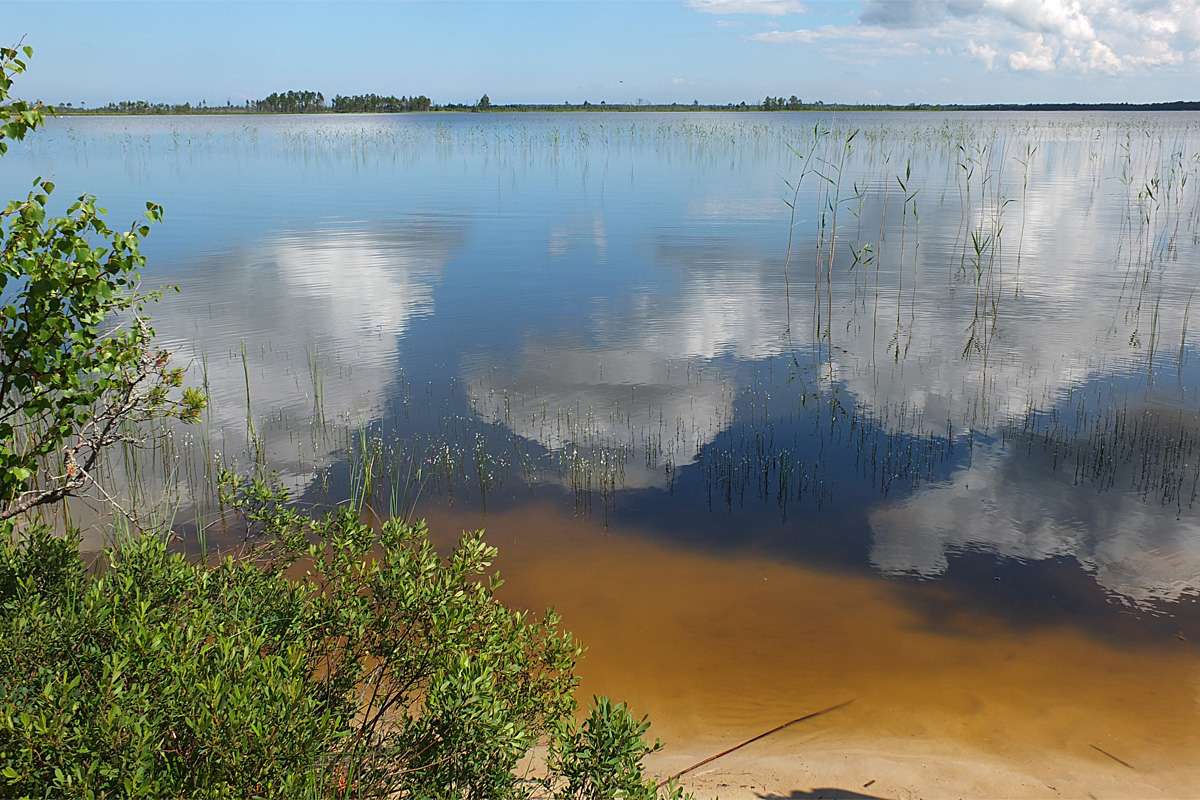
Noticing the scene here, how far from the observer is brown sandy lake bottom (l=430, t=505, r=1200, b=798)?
5562 millimetres

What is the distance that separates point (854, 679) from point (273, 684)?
181 inches

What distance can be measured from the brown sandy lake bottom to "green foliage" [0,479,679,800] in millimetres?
1752

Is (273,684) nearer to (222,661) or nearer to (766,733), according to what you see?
(222,661)

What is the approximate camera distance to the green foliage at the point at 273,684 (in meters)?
→ 3.24

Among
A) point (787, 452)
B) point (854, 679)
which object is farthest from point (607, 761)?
point (787, 452)

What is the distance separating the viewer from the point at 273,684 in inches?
132

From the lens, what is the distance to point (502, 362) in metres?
13.6

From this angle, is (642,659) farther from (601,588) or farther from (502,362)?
(502,362)

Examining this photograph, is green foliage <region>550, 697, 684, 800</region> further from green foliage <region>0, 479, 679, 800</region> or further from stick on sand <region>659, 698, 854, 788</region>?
stick on sand <region>659, 698, 854, 788</region>

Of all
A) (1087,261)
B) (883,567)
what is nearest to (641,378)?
(883,567)

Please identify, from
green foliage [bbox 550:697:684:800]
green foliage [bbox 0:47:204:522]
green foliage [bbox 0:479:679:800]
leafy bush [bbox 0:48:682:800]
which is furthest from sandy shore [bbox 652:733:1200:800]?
green foliage [bbox 0:47:204:522]

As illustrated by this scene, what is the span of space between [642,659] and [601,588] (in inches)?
41.0

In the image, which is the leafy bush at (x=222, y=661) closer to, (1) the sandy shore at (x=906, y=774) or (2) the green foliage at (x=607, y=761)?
(2) the green foliage at (x=607, y=761)

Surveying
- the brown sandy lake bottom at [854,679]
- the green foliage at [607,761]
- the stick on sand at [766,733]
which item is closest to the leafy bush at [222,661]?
the green foliage at [607,761]
